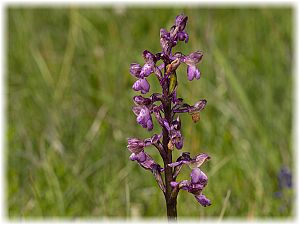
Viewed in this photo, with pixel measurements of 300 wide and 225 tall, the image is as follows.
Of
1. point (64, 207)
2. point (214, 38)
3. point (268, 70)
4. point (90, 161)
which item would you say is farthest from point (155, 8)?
point (64, 207)

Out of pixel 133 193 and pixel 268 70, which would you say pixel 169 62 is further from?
pixel 268 70

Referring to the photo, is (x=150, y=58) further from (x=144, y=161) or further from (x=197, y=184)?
(x=197, y=184)

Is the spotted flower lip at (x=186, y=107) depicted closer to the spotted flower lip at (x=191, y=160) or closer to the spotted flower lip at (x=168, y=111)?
the spotted flower lip at (x=168, y=111)

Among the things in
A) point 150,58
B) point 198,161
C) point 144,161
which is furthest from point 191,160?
point 150,58

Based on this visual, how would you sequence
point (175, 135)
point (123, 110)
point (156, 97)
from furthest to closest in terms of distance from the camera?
point (123, 110), point (156, 97), point (175, 135)

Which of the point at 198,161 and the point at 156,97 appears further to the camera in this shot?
the point at 198,161

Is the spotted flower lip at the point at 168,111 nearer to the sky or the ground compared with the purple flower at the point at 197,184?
nearer to the sky

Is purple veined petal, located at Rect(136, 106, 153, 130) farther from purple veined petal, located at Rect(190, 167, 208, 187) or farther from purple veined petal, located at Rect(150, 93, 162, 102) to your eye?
purple veined petal, located at Rect(190, 167, 208, 187)

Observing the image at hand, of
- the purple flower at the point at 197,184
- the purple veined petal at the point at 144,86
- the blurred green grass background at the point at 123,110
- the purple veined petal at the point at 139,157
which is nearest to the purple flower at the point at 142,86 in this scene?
the purple veined petal at the point at 144,86

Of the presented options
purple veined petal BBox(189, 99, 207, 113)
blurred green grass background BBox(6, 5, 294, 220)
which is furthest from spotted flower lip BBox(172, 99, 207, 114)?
blurred green grass background BBox(6, 5, 294, 220)
